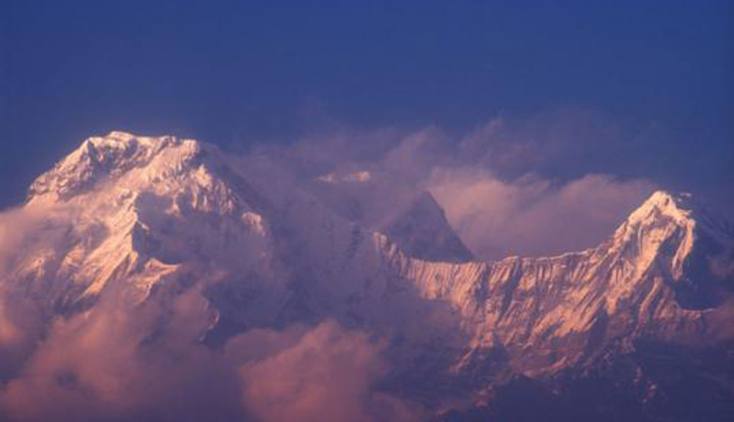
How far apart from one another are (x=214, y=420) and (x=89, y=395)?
16.5 metres

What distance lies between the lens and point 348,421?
200 meters

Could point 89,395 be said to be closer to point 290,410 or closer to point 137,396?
point 137,396

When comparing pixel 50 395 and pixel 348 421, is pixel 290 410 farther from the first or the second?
pixel 50 395

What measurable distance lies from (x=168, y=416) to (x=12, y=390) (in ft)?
65.9

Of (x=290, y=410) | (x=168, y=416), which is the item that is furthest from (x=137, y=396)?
(x=290, y=410)

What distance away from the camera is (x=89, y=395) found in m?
194

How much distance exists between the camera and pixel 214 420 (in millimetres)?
199625

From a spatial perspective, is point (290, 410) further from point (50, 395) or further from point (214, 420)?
Answer: point (50, 395)

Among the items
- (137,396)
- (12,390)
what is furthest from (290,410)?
(12,390)

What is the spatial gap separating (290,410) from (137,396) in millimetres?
19668

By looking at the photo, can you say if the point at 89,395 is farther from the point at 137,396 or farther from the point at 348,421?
the point at 348,421

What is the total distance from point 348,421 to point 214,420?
1722 centimetres

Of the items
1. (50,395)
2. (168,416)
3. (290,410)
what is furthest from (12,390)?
(290,410)

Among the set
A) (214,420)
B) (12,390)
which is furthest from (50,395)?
(214,420)
